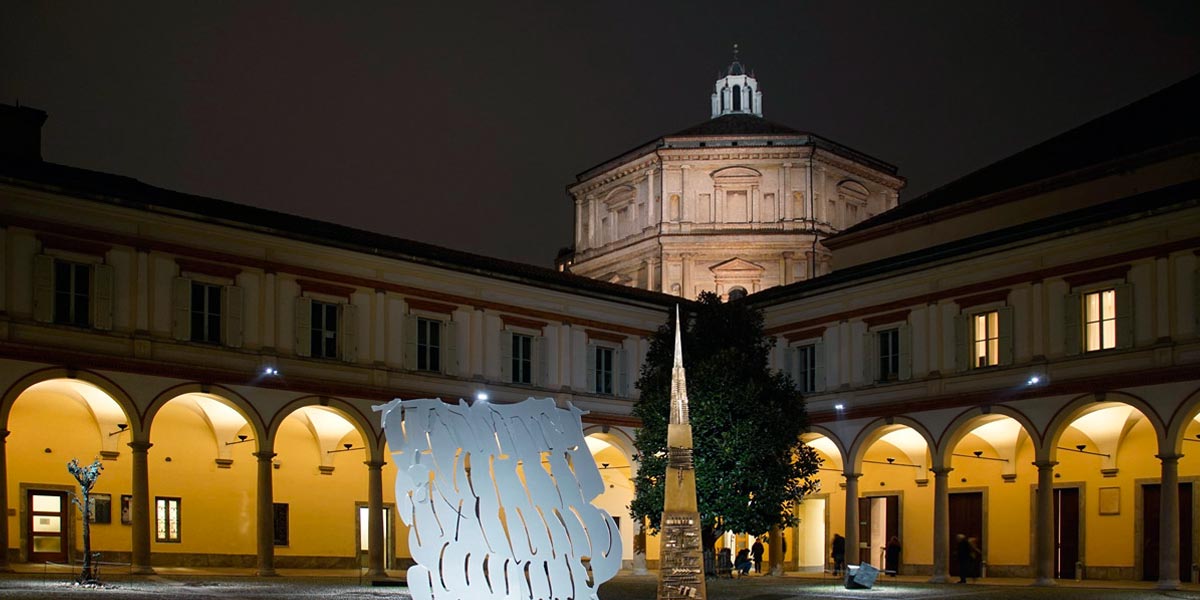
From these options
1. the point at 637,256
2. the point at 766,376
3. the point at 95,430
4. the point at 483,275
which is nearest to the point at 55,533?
the point at 95,430

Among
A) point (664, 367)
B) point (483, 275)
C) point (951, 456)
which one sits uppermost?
point (483, 275)

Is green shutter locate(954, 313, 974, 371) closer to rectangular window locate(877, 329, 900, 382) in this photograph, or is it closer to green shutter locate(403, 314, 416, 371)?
rectangular window locate(877, 329, 900, 382)

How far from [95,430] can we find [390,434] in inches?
606

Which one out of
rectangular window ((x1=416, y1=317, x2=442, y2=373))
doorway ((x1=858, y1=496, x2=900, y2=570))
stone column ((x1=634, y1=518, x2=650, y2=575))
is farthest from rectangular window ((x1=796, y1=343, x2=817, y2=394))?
rectangular window ((x1=416, y1=317, x2=442, y2=373))

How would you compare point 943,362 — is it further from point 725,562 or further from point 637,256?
point 637,256

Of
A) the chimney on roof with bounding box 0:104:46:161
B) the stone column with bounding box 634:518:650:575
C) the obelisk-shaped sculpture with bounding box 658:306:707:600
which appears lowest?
the stone column with bounding box 634:518:650:575

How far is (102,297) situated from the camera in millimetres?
29609

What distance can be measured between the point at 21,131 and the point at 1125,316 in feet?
85.4

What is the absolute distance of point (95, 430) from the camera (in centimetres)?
3188

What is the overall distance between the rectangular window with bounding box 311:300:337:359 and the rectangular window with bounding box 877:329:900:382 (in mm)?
14127

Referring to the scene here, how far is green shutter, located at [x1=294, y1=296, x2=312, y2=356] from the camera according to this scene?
32.9m

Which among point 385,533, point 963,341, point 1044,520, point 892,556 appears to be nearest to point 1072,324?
point 963,341

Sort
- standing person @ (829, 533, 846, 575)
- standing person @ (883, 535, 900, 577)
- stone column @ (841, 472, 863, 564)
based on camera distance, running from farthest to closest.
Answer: standing person @ (829, 533, 846, 575), standing person @ (883, 535, 900, 577), stone column @ (841, 472, 863, 564)

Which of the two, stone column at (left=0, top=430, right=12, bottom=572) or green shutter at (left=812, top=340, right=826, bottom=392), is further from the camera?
green shutter at (left=812, top=340, right=826, bottom=392)
